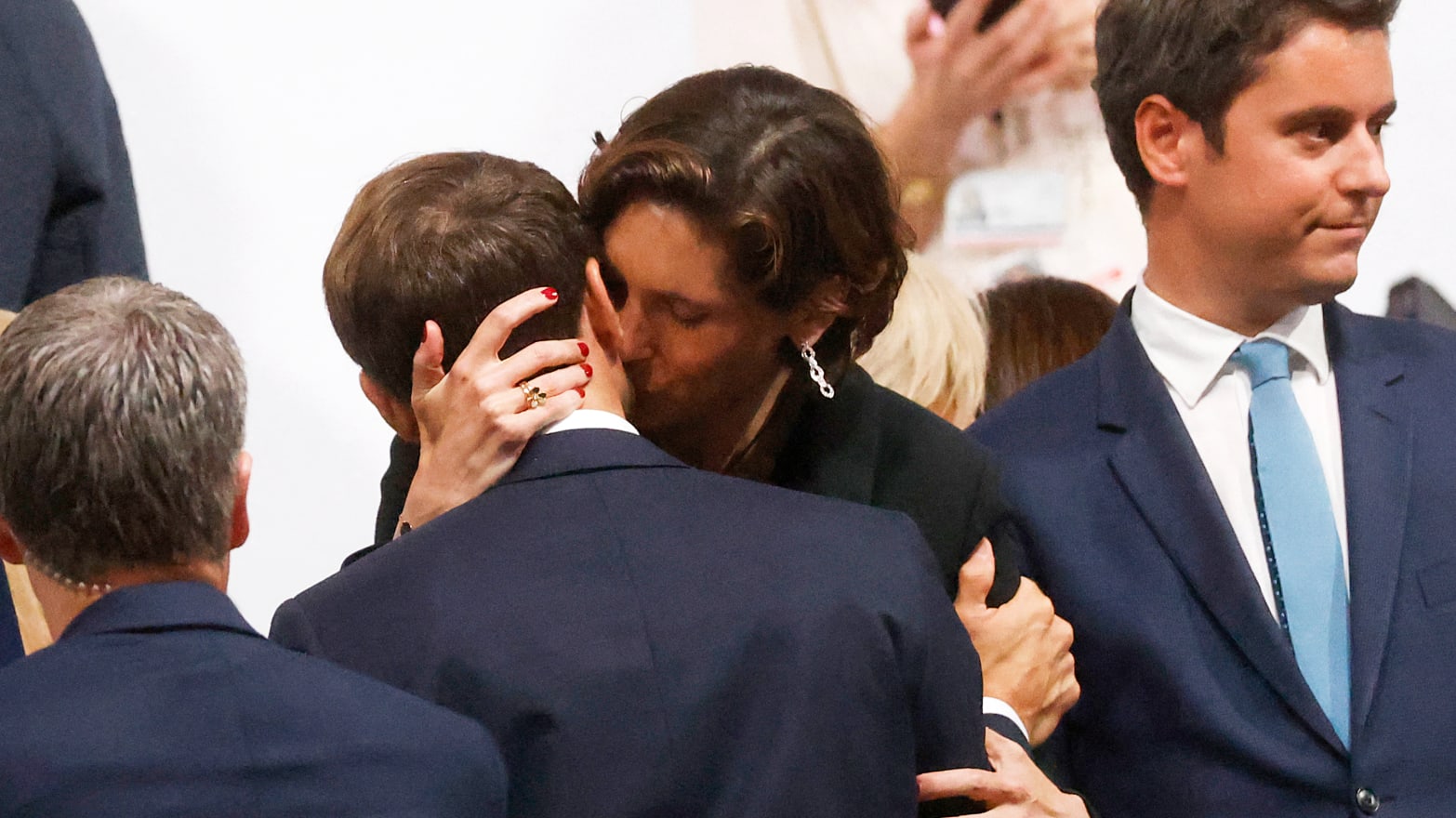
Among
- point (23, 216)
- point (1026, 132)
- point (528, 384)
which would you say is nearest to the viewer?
point (528, 384)

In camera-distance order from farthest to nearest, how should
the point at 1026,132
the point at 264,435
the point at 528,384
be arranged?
1. the point at 1026,132
2. the point at 264,435
3. the point at 528,384

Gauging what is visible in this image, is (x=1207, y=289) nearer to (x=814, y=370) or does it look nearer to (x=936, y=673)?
(x=814, y=370)

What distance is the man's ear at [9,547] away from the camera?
1.30m

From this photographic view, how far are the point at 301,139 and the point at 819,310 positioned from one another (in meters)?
1.22

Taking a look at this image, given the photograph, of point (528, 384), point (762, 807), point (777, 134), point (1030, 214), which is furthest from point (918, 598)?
point (1030, 214)

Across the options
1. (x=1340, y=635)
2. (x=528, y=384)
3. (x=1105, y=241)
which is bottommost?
(x=1340, y=635)

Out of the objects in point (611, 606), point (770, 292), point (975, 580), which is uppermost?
point (770, 292)

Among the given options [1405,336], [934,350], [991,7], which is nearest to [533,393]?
[1405,336]

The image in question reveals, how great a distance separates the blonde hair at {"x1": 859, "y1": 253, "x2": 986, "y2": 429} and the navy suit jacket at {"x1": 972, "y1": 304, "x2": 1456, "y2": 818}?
22.7 inches

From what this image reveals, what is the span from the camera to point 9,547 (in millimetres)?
1335

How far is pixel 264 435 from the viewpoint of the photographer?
267cm

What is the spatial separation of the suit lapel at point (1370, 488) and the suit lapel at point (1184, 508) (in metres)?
0.07

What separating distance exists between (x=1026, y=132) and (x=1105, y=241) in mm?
219

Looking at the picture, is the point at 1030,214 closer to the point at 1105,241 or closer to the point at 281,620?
the point at 1105,241
